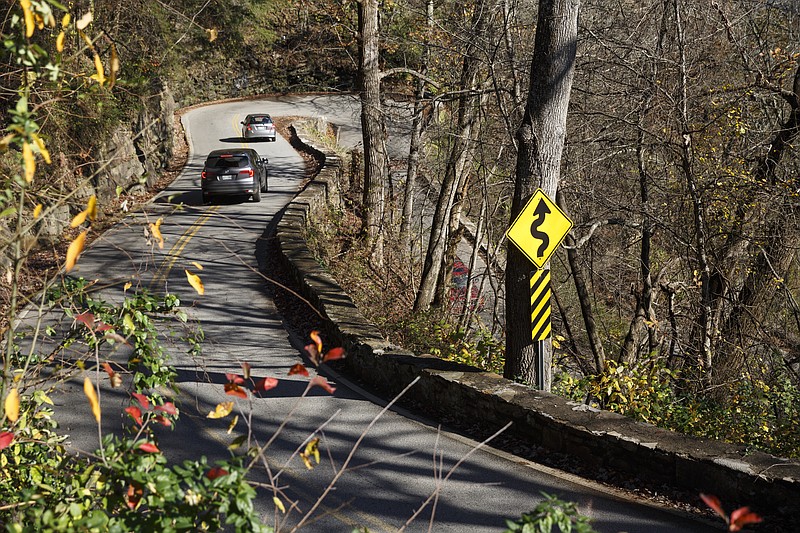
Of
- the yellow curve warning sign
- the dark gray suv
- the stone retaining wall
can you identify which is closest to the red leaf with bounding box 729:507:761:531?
the stone retaining wall

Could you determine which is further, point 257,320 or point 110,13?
point 110,13

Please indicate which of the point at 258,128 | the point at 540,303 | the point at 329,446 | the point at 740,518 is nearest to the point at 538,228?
the point at 540,303

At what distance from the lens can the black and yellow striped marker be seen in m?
9.39

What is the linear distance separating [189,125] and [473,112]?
32.0 metres

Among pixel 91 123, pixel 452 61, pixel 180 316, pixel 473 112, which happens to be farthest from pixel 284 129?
pixel 180 316

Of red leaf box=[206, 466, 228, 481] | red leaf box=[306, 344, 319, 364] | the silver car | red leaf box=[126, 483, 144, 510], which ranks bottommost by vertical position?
the silver car

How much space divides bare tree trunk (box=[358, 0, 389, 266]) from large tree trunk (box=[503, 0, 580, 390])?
10905mm

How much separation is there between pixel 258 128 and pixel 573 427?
36.7 metres

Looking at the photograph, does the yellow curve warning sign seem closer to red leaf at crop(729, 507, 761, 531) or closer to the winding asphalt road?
the winding asphalt road

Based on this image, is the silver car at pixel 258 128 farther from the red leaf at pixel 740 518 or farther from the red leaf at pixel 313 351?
the red leaf at pixel 740 518

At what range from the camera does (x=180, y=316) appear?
5898 millimetres

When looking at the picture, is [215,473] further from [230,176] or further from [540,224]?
[230,176]

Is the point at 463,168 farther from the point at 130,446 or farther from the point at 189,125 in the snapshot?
the point at 189,125

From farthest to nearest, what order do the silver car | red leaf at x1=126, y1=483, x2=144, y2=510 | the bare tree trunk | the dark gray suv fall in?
the silver car
the dark gray suv
the bare tree trunk
red leaf at x1=126, y1=483, x2=144, y2=510
